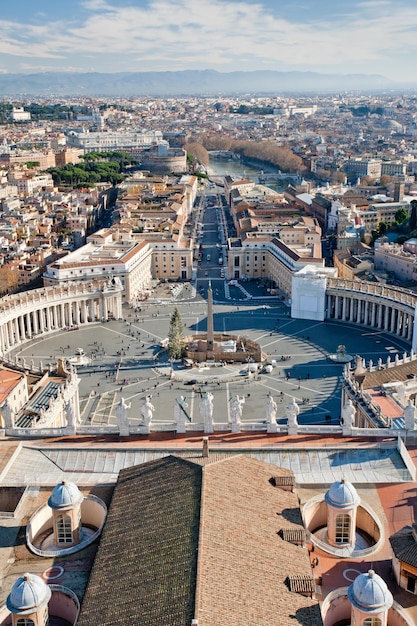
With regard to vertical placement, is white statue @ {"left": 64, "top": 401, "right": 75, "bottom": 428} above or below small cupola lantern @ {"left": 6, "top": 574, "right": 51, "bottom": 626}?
below

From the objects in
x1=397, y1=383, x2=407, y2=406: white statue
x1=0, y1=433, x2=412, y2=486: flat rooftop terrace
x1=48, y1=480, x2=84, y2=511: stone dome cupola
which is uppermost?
x1=48, y1=480, x2=84, y2=511: stone dome cupola

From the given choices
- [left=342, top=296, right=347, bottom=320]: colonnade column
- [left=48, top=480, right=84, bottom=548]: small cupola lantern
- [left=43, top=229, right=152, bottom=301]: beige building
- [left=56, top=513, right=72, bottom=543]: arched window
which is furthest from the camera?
[left=43, top=229, right=152, bottom=301]: beige building

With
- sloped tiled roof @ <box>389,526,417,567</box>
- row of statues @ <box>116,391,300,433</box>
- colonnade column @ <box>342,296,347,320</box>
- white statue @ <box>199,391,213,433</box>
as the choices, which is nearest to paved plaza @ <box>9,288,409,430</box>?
colonnade column @ <box>342,296,347,320</box>

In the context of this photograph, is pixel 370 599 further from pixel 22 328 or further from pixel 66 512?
pixel 22 328

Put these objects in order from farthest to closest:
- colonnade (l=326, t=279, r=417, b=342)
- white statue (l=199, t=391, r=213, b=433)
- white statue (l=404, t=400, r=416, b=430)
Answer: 1. colonnade (l=326, t=279, r=417, b=342)
2. white statue (l=199, t=391, r=213, b=433)
3. white statue (l=404, t=400, r=416, b=430)

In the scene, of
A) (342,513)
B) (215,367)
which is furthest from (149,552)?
(215,367)

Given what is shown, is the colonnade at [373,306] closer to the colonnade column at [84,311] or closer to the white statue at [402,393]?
the white statue at [402,393]

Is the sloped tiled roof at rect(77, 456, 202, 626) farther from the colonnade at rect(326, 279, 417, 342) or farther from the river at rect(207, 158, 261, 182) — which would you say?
the river at rect(207, 158, 261, 182)

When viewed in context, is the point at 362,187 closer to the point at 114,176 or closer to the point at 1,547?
the point at 114,176
